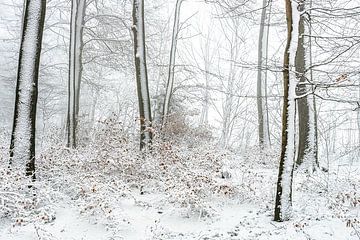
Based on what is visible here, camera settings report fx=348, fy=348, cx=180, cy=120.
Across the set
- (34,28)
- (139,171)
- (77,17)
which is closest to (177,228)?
(139,171)

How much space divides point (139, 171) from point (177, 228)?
2158 mm

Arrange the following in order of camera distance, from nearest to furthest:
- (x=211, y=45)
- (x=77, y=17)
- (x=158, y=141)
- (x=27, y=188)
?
(x=27, y=188) < (x=158, y=141) < (x=77, y=17) < (x=211, y=45)

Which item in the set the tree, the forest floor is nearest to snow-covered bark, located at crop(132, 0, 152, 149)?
the forest floor

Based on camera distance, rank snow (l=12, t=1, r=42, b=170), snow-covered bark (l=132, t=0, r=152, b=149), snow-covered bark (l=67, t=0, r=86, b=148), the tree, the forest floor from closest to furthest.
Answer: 1. the forest floor
2. snow (l=12, t=1, r=42, b=170)
3. the tree
4. snow-covered bark (l=132, t=0, r=152, b=149)
5. snow-covered bark (l=67, t=0, r=86, b=148)

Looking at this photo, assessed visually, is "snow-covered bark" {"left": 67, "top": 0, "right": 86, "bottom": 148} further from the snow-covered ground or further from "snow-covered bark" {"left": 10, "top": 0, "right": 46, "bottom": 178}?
"snow-covered bark" {"left": 10, "top": 0, "right": 46, "bottom": 178}

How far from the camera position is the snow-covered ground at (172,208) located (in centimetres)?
531

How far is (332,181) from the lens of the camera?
7.36 meters

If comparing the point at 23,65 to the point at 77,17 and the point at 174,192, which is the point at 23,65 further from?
the point at 77,17

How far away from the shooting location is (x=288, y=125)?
5.56m

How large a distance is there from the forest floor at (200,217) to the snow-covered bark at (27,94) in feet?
3.00

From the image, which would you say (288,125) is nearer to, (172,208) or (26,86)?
(172,208)

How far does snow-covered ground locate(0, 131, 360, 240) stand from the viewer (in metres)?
5.31

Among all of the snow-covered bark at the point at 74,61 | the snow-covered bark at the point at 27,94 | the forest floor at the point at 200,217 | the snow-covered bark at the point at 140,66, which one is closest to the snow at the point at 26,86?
the snow-covered bark at the point at 27,94

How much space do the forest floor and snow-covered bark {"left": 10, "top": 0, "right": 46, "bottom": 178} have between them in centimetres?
92
